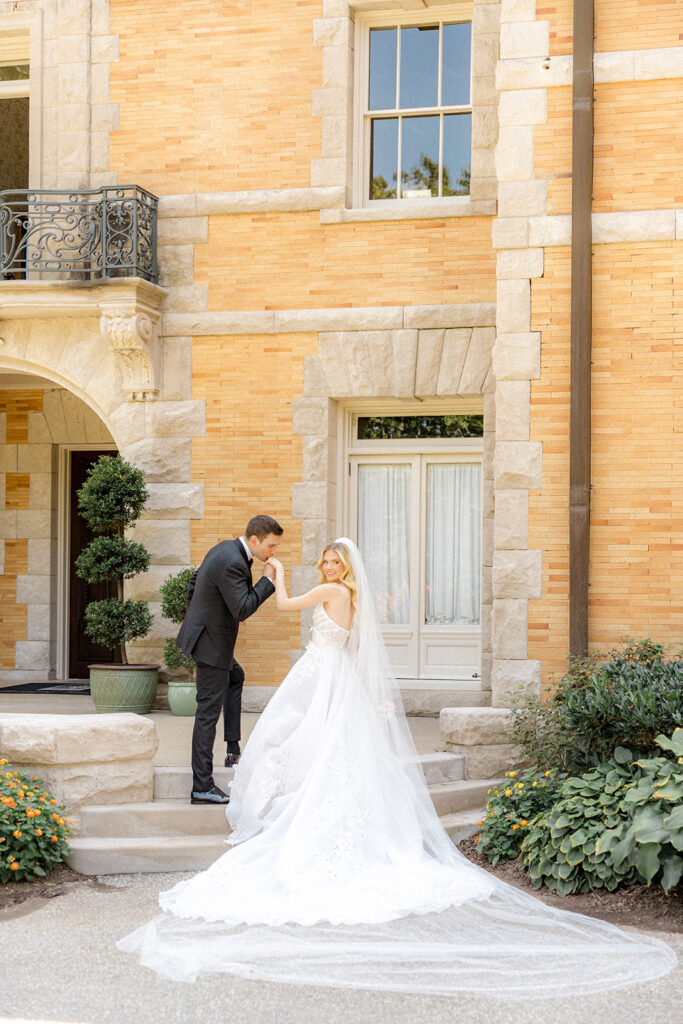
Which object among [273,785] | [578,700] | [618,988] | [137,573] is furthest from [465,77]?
[618,988]

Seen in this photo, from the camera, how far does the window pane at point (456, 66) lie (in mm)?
11008

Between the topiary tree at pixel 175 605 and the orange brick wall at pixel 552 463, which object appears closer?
the orange brick wall at pixel 552 463

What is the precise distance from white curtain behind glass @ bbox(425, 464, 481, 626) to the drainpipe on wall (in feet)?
9.37

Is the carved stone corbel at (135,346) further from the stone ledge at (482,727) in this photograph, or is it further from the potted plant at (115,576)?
the stone ledge at (482,727)

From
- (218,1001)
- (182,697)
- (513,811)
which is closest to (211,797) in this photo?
(513,811)

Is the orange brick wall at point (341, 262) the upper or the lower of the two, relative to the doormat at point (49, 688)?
upper

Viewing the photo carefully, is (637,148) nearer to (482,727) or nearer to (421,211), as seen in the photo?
(421,211)

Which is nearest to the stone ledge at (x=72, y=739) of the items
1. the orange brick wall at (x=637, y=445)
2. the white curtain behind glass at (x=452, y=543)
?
the orange brick wall at (x=637, y=445)

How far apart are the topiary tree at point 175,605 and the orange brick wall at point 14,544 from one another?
3407mm

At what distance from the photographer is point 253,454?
1085cm

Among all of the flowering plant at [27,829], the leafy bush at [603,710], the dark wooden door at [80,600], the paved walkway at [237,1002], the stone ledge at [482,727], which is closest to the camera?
the paved walkway at [237,1002]

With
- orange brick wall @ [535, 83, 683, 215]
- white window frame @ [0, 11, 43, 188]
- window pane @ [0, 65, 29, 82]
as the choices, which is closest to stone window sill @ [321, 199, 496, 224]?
orange brick wall @ [535, 83, 683, 215]

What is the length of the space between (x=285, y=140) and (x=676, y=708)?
265 inches

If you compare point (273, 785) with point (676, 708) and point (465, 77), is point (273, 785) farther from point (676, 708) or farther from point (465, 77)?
point (465, 77)
